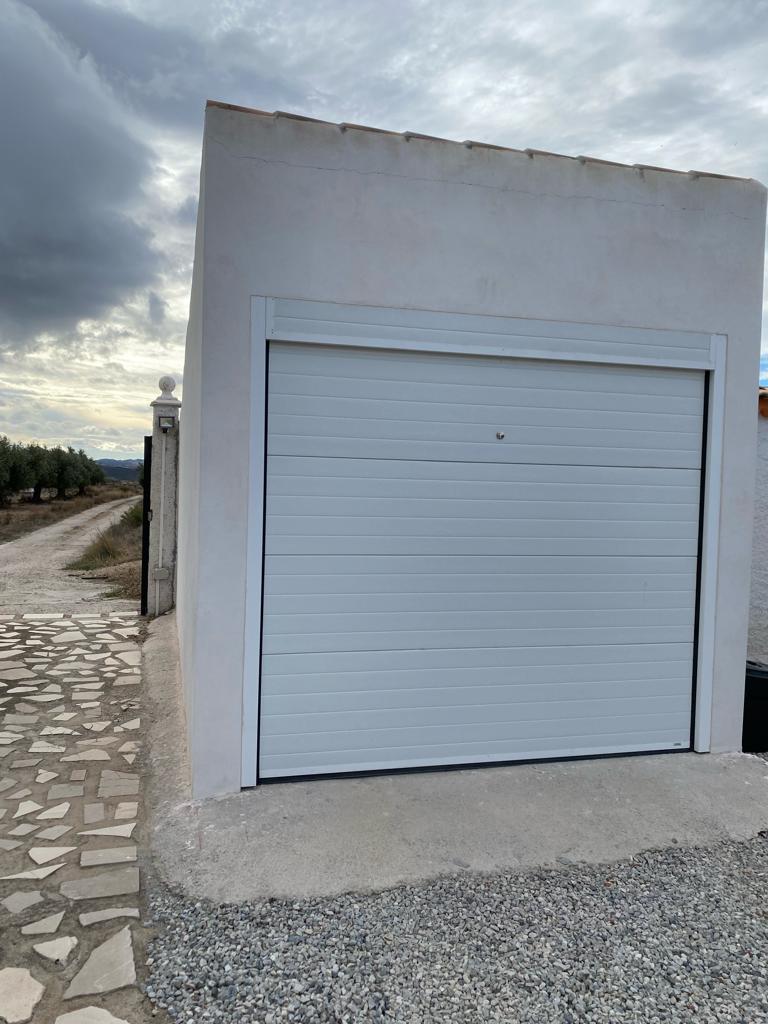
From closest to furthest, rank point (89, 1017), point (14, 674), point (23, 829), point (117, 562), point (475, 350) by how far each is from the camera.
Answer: point (89, 1017) < point (23, 829) < point (475, 350) < point (14, 674) < point (117, 562)

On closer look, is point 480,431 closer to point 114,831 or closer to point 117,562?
point 114,831

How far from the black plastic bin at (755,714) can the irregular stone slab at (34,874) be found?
14.9 ft

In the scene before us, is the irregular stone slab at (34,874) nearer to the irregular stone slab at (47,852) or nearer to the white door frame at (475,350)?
the irregular stone slab at (47,852)

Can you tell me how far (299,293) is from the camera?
4.08 meters

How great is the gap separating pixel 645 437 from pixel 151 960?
162 inches

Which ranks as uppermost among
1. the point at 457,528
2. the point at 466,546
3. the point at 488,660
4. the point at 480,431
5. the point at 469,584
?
the point at 480,431

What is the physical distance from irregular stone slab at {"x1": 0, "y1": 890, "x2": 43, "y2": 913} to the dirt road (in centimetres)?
723

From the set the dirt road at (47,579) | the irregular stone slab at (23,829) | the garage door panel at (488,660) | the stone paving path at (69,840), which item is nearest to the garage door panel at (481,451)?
the garage door panel at (488,660)

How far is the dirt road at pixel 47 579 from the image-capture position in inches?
404

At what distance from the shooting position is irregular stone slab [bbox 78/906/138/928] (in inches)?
115

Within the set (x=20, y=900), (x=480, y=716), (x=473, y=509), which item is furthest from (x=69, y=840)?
(x=473, y=509)

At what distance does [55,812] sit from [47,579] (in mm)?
9996

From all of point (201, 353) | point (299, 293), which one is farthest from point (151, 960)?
point (299, 293)

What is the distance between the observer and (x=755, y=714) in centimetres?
502
